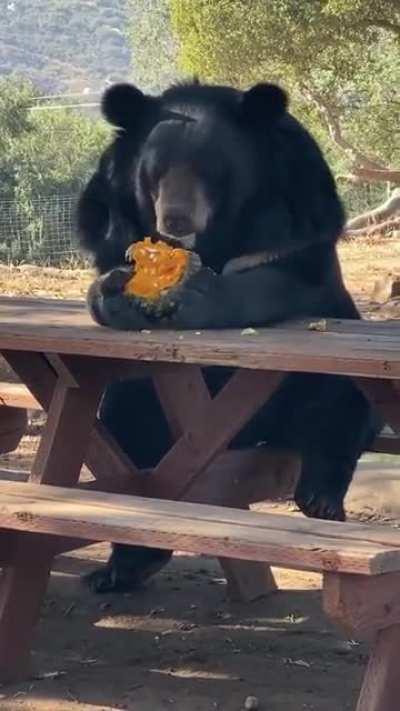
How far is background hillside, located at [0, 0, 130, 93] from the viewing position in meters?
100

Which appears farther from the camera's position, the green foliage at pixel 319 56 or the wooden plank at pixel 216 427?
the green foliage at pixel 319 56

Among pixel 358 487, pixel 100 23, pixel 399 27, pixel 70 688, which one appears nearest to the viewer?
pixel 70 688

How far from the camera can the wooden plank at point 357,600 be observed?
309 cm

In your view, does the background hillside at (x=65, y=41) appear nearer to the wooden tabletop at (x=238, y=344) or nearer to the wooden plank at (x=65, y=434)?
the wooden plank at (x=65, y=434)

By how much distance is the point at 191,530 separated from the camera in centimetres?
333

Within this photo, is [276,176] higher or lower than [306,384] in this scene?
higher

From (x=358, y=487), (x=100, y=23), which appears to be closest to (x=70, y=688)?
(x=358, y=487)

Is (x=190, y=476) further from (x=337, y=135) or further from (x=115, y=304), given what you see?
(x=337, y=135)

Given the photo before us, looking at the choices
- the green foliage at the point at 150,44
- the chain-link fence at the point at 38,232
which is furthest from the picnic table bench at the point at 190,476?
the green foliage at the point at 150,44

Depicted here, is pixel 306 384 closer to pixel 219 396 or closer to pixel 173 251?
pixel 219 396

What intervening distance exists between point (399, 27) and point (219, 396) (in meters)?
12.7

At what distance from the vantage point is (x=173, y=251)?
13.7 ft

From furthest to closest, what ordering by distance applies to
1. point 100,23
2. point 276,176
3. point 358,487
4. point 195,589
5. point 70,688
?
point 100,23
point 358,487
point 195,589
point 276,176
point 70,688

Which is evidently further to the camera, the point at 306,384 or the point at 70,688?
the point at 306,384
